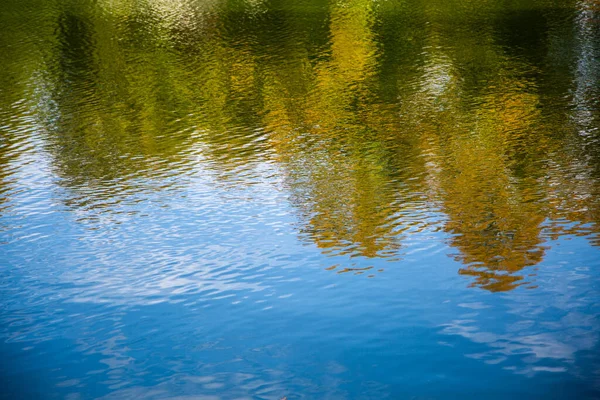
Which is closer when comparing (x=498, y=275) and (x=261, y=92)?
(x=498, y=275)

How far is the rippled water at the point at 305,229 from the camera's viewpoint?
10000mm

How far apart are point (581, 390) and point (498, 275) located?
307 centimetres

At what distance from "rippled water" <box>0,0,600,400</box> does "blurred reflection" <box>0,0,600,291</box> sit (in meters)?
0.10

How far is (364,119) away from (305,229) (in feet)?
27.3

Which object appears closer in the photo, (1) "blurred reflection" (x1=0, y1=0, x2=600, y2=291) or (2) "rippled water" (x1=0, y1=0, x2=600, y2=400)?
(2) "rippled water" (x1=0, y1=0, x2=600, y2=400)

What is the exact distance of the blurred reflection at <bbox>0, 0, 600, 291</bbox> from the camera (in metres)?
14.3

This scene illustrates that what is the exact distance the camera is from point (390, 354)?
399 inches

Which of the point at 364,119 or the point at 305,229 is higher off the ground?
the point at 364,119

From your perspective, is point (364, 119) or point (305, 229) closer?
point (305, 229)

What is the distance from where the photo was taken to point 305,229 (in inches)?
553

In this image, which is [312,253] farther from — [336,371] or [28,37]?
[28,37]

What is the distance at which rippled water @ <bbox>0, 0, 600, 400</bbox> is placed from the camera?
10.0 m

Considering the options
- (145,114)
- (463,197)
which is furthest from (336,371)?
(145,114)

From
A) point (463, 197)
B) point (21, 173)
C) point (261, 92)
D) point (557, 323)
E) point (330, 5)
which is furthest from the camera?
point (330, 5)
